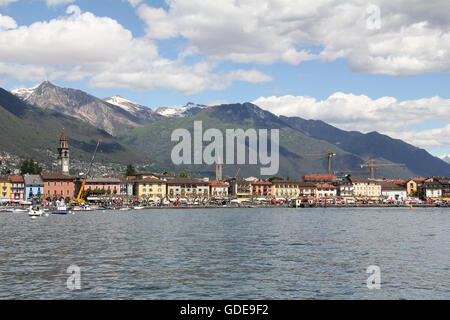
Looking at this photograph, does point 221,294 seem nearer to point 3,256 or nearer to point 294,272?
point 294,272

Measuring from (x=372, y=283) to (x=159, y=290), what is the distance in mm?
13789

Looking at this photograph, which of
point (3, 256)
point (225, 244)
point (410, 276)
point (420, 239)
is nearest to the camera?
point (410, 276)

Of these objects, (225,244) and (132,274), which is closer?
(132,274)

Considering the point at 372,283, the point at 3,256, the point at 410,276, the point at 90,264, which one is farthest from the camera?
the point at 3,256

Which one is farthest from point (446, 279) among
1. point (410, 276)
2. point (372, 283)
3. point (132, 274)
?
point (132, 274)

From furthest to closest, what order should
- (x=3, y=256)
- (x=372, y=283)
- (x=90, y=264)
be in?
(x=3, y=256) < (x=90, y=264) < (x=372, y=283)

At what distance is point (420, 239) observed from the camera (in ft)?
213

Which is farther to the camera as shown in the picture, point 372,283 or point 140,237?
point 140,237

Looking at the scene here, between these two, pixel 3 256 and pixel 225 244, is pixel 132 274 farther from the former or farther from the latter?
pixel 225 244

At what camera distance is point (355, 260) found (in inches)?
1746

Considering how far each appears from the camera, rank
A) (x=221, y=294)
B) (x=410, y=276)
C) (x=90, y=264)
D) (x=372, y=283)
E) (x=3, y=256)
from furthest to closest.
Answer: (x=3, y=256), (x=90, y=264), (x=410, y=276), (x=372, y=283), (x=221, y=294)

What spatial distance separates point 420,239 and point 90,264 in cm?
4244

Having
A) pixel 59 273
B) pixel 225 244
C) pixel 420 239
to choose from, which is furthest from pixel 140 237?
pixel 420 239
